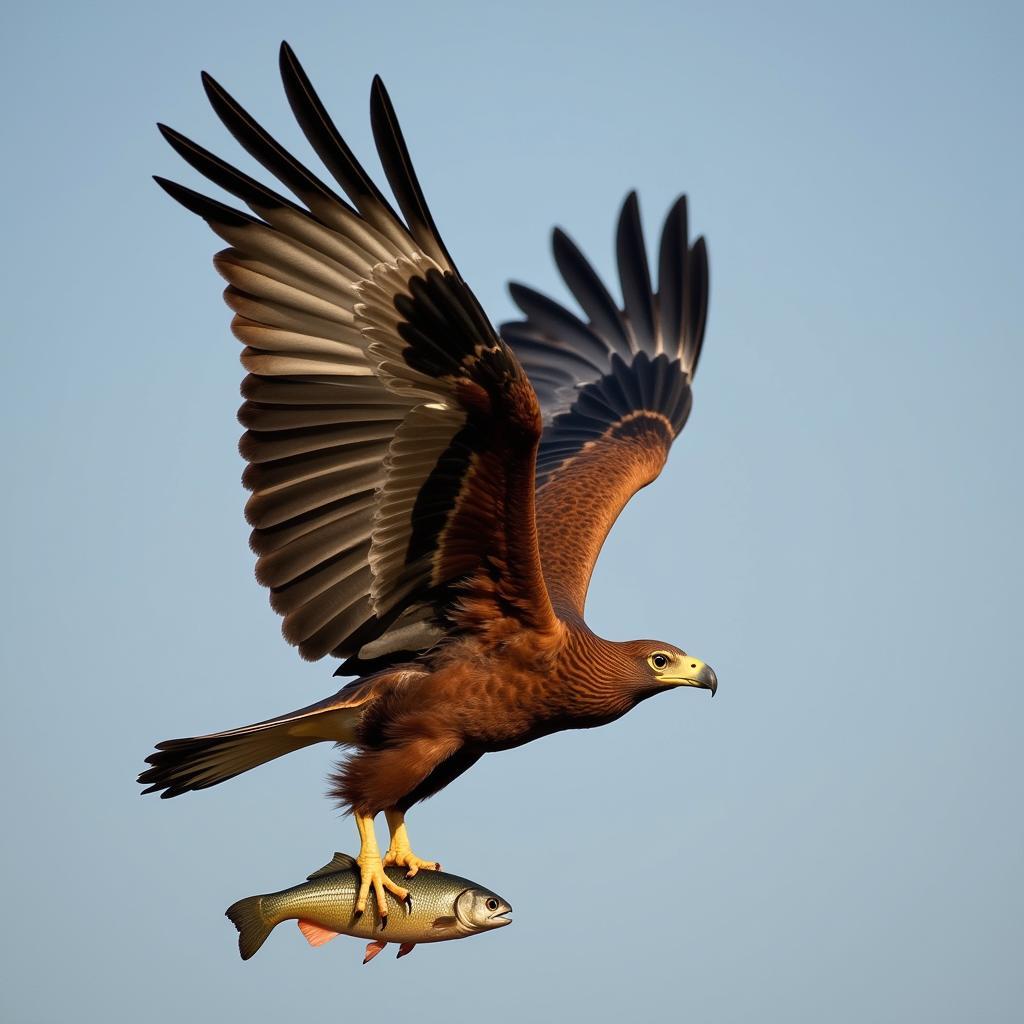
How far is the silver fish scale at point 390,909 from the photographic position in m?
6.18

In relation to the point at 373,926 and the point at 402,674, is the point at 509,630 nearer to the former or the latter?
the point at 402,674

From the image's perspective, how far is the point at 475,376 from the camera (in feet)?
19.4

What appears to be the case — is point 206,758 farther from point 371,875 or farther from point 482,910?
point 482,910

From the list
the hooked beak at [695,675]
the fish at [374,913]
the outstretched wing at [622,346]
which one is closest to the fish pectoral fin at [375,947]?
the fish at [374,913]

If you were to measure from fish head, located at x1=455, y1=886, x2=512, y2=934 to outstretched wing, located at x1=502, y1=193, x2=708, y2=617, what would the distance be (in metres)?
3.82

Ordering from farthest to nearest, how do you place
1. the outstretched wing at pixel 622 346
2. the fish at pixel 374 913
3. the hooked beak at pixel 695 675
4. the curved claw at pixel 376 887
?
1. the outstretched wing at pixel 622 346
2. the hooked beak at pixel 695 675
3. the curved claw at pixel 376 887
4. the fish at pixel 374 913

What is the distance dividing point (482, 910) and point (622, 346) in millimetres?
5545

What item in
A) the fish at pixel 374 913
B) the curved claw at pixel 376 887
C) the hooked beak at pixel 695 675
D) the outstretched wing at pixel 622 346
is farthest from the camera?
the outstretched wing at pixel 622 346

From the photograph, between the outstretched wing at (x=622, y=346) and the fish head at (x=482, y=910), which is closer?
the fish head at (x=482, y=910)

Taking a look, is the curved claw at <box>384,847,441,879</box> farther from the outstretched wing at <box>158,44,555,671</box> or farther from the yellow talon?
the outstretched wing at <box>158,44,555,671</box>

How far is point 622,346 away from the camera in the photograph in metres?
10.8

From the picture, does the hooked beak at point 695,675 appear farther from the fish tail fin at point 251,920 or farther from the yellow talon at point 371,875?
the fish tail fin at point 251,920

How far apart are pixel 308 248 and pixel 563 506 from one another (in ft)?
9.86

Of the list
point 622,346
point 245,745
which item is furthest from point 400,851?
point 622,346
